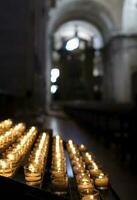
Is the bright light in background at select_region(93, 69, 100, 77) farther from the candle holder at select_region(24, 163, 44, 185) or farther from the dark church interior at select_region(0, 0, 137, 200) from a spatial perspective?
the candle holder at select_region(24, 163, 44, 185)

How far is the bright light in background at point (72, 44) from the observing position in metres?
36.2

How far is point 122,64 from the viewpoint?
2617 cm

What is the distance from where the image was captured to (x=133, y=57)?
2620 centimetres

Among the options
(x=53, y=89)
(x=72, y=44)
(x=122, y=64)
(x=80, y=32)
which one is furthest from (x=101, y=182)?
(x=72, y=44)

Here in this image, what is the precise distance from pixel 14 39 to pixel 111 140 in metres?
2.87

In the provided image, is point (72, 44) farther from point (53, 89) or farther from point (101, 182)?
point (101, 182)

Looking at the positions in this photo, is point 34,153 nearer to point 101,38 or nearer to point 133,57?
point 133,57

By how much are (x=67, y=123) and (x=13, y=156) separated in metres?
8.72

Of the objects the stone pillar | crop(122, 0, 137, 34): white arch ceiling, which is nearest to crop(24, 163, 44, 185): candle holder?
the stone pillar

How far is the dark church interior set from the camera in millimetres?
1876

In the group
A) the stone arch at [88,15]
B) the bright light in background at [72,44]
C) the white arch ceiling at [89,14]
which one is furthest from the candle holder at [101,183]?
the bright light in background at [72,44]

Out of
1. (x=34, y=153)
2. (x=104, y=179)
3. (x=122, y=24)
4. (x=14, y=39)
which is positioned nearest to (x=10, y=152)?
(x=34, y=153)

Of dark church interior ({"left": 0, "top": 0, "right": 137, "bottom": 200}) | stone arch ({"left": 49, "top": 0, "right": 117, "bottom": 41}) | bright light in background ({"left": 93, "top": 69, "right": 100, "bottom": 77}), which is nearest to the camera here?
dark church interior ({"left": 0, "top": 0, "right": 137, "bottom": 200})

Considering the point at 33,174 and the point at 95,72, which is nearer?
the point at 33,174
